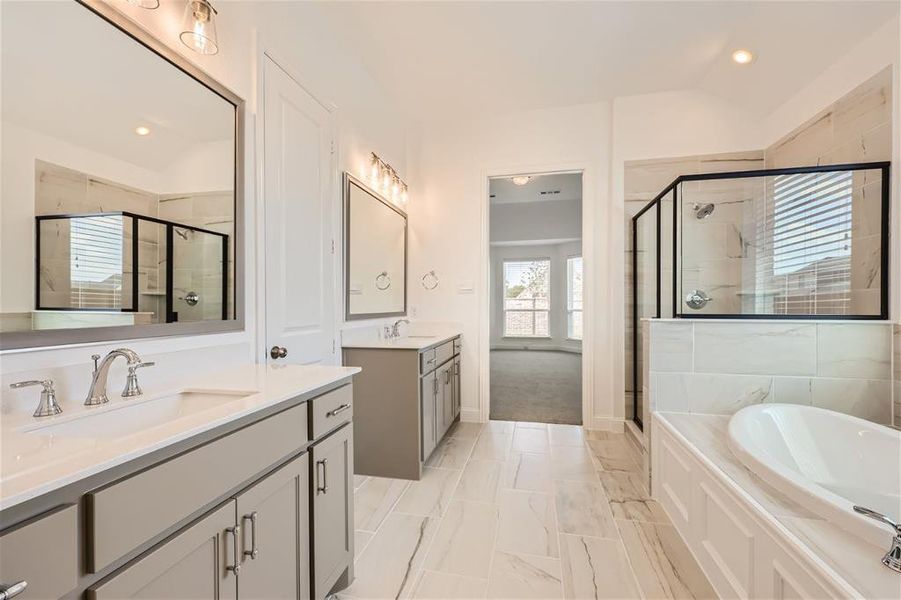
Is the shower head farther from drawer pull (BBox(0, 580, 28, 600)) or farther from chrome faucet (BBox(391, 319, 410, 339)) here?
drawer pull (BBox(0, 580, 28, 600))

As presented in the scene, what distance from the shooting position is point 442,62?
113 inches

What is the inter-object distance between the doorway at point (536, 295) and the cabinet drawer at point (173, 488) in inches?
124

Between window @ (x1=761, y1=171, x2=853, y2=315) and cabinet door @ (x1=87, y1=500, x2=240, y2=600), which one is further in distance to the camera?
window @ (x1=761, y1=171, x2=853, y2=315)

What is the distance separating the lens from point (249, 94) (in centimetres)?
178

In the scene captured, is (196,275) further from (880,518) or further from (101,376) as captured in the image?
(880,518)

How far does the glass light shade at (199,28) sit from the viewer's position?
1.43 meters

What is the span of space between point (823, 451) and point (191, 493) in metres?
2.53

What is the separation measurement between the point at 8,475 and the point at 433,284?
10.8 feet

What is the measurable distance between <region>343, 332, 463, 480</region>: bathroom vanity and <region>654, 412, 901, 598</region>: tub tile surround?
1526mm

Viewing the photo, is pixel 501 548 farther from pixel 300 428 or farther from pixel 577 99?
pixel 577 99

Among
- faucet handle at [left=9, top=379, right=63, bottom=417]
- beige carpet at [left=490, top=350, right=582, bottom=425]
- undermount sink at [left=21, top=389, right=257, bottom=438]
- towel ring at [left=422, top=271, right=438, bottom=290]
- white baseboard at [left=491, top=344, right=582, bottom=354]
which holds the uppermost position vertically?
towel ring at [left=422, top=271, right=438, bottom=290]

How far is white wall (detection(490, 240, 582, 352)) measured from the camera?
7.79m

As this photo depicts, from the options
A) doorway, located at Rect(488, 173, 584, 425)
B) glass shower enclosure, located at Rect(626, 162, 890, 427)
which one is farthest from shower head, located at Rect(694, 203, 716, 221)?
doorway, located at Rect(488, 173, 584, 425)

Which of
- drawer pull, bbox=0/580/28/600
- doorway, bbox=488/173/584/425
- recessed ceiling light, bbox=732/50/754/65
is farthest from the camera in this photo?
doorway, bbox=488/173/584/425
